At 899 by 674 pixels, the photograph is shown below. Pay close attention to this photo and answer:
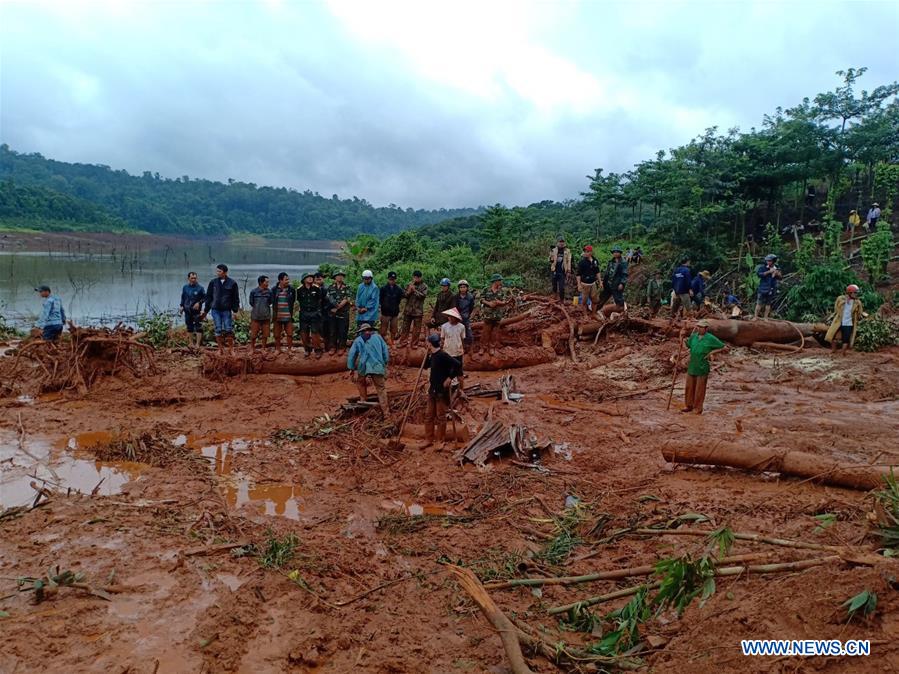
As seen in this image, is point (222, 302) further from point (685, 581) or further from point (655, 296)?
point (655, 296)

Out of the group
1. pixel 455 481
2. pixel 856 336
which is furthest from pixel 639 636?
pixel 856 336

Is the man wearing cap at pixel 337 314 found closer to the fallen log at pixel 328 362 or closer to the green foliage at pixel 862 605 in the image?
the fallen log at pixel 328 362

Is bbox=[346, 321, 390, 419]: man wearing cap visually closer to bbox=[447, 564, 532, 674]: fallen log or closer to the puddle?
the puddle

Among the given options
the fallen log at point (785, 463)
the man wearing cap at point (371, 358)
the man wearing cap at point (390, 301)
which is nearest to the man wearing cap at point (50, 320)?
the man wearing cap at point (390, 301)

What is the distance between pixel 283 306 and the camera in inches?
468

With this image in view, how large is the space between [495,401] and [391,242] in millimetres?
16034

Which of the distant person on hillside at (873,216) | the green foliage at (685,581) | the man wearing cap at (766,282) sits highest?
the distant person on hillside at (873,216)

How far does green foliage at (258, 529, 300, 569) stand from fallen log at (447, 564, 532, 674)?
1502mm

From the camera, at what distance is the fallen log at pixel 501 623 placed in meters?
3.47

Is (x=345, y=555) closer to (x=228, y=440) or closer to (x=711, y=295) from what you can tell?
(x=228, y=440)

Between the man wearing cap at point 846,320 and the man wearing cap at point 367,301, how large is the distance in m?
8.90

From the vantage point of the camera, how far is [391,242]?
24984 mm

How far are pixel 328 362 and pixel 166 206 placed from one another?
7562 cm

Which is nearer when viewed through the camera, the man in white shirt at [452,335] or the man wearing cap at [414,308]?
the man in white shirt at [452,335]
